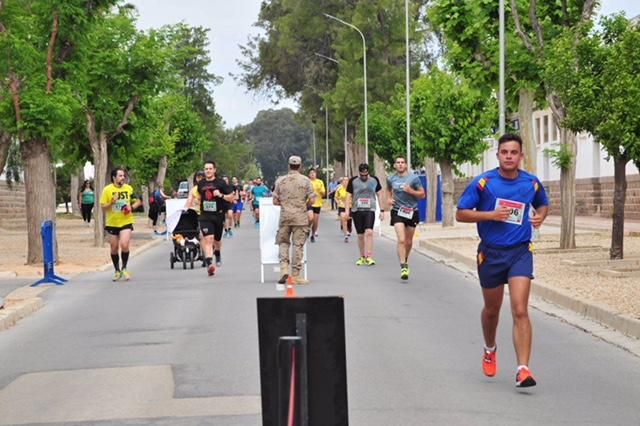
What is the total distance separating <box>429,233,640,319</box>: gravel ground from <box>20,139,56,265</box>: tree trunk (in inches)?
309

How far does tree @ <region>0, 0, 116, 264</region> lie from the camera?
81.4ft

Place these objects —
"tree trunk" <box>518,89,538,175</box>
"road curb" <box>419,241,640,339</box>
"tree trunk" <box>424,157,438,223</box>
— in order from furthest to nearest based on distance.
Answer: "tree trunk" <box>424,157,438,223</box>, "tree trunk" <box>518,89,538,175</box>, "road curb" <box>419,241,640,339</box>

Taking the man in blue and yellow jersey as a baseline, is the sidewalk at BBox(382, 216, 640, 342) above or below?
below

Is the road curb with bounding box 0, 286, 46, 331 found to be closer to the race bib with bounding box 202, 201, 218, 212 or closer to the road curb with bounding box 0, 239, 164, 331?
the road curb with bounding box 0, 239, 164, 331

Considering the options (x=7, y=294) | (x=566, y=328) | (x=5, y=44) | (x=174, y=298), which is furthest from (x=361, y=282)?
(x=5, y=44)

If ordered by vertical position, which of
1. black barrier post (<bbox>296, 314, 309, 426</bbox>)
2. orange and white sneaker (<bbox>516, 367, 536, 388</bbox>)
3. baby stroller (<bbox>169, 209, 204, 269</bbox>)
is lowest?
orange and white sneaker (<bbox>516, 367, 536, 388</bbox>)

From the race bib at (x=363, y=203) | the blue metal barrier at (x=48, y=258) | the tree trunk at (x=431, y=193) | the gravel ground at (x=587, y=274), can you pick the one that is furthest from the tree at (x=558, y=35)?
the tree trunk at (x=431, y=193)

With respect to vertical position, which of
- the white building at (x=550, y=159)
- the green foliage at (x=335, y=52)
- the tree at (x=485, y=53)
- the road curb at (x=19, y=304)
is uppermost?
the green foliage at (x=335, y=52)

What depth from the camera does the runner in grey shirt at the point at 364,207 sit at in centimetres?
2352

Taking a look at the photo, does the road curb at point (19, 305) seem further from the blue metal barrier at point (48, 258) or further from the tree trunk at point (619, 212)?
the tree trunk at point (619, 212)

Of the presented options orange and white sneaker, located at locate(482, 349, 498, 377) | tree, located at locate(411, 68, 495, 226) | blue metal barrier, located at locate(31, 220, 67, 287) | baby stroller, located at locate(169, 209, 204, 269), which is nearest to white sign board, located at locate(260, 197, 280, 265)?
blue metal barrier, located at locate(31, 220, 67, 287)


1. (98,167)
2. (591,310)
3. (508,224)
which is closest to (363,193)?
(591,310)

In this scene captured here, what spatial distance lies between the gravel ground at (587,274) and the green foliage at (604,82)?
1.99 metres

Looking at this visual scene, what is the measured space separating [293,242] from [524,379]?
9990mm
